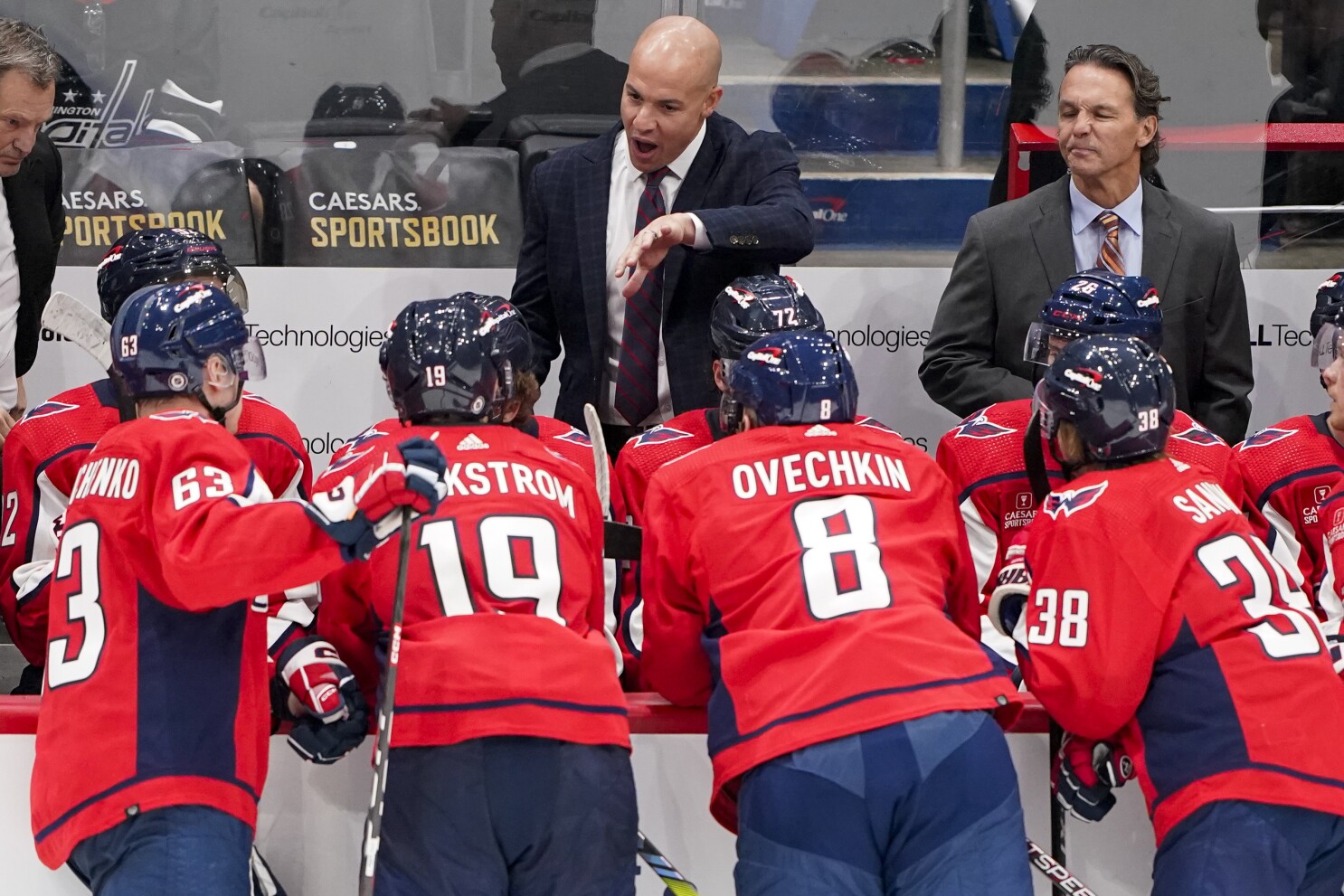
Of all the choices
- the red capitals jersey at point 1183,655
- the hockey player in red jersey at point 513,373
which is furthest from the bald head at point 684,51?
the red capitals jersey at point 1183,655

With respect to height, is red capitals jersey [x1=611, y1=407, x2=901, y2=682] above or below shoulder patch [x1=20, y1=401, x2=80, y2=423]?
below

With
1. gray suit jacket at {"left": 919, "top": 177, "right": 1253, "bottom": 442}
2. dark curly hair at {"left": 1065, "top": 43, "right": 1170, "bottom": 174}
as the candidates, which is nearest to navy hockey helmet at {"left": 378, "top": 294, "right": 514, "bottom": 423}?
gray suit jacket at {"left": 919, "top": 177, "right": 1253, "bottom": 442}

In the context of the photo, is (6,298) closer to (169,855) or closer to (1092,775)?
(169,855)

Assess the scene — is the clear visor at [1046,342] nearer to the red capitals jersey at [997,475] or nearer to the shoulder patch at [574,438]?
the red capitals jersey at [997,475]

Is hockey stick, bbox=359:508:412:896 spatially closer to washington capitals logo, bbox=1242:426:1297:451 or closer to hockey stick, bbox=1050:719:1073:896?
hockey stick, bbox=1050:719:1073:896

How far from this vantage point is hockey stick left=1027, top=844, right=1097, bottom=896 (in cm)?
298

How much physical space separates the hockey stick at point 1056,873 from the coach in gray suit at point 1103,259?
4.80 ft

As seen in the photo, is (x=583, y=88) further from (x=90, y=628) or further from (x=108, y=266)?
(x=90, y=628)

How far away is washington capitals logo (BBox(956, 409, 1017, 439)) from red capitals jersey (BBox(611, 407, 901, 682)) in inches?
10.1

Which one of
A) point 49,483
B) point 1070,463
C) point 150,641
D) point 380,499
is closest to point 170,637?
point 150,641

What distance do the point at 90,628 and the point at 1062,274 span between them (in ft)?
8.50

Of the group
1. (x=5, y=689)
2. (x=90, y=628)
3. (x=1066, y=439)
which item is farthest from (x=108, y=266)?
(x=1066, y=439)

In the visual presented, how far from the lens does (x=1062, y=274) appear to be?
429 cm

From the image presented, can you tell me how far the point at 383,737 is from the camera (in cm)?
267
